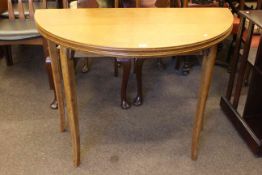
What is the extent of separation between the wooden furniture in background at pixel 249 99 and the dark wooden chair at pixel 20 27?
1201mm

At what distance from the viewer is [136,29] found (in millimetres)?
1376

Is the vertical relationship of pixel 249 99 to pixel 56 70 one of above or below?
below

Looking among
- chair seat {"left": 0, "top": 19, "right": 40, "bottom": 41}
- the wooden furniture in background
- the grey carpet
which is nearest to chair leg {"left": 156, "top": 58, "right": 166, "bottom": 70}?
the grey carpet

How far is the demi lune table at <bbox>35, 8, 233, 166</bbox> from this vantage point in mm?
1230

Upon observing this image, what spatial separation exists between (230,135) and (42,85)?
4.64ft

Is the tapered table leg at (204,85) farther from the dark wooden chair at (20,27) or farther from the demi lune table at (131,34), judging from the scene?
the dark wooden chair at (20,27)

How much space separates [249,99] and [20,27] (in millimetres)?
1609

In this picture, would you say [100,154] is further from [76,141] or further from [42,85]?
[42,85]

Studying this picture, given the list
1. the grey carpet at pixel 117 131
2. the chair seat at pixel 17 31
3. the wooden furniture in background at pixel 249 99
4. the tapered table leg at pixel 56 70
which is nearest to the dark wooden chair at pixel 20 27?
the chair seat at pixel 17 31

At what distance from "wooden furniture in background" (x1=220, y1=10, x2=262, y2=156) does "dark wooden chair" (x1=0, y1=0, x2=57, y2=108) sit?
1201mm

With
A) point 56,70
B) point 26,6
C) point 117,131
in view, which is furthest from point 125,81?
point 26,6

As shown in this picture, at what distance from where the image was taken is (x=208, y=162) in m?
1.71

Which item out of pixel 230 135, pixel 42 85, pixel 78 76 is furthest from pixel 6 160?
pixel 230 135

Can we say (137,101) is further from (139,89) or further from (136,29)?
(136,29)
